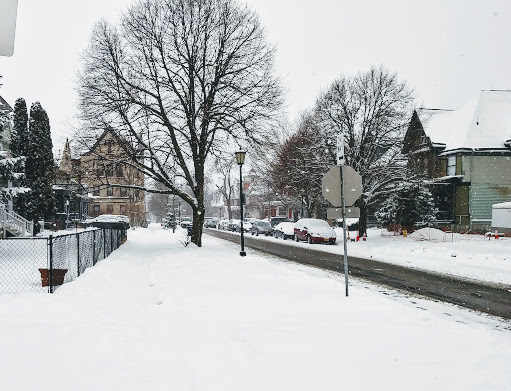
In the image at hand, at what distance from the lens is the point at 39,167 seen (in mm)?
33250

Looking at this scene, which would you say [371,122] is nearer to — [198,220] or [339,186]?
[198,220]

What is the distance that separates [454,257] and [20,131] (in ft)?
102

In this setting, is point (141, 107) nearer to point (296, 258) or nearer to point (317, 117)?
point (296, 258)

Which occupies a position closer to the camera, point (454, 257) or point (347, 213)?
point (347, 213)

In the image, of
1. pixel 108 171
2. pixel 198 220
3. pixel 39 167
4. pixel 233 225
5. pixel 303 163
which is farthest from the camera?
pixel 233 225

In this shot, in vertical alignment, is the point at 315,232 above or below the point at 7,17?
below

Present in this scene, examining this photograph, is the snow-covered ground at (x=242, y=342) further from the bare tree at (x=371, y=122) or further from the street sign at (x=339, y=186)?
the bare tree at (x=371, y=122)

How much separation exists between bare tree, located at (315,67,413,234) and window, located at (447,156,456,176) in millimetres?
7991

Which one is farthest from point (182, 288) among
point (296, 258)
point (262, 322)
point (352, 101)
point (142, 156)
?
point (352, 101)

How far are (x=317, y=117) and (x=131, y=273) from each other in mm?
21078

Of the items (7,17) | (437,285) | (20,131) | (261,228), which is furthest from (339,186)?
(261,228)

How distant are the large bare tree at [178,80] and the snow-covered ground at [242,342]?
12.1 m

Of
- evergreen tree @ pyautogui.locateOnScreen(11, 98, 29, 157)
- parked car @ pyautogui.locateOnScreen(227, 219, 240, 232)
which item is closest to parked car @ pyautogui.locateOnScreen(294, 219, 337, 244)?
parked car @ pyautogui.locateOnScreen(227, 219, 240, 232)

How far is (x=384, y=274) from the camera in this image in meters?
13.7
